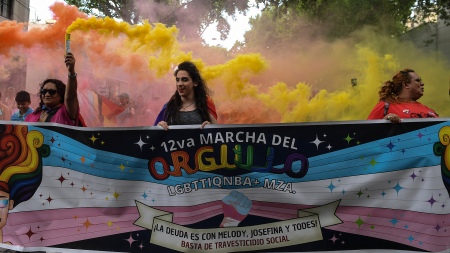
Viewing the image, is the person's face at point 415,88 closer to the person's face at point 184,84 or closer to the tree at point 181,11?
the person's face at point 184,84

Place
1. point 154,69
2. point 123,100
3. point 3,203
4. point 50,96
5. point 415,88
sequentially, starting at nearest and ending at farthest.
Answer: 1. point 3,203
2. point 50,96
3. point 415,88
4. point 123,100
5. point 154,69

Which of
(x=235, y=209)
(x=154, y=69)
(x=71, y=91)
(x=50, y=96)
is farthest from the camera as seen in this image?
(x=154, y=69)

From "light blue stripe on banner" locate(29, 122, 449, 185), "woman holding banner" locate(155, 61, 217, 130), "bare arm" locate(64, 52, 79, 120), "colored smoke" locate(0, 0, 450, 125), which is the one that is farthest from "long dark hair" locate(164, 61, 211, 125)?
"colored smoke" locate(0, 0, 450, 125)

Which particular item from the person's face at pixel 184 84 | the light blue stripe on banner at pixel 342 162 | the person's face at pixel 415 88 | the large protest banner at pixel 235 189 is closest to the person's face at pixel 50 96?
the large protest banner at pixel 235 189

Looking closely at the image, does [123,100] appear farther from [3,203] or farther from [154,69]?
[3,203]

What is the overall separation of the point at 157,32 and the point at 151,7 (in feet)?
21.8

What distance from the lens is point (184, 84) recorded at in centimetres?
438

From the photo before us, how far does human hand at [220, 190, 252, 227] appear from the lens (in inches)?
145

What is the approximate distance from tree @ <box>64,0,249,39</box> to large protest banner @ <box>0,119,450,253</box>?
1210 cm

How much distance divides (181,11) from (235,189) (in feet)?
46.8

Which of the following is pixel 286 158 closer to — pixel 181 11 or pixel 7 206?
pixel 7 206

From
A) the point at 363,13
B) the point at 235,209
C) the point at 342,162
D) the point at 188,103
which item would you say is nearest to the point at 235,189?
the point at 235,209

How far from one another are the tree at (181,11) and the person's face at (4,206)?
40.0ft

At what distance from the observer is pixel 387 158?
3721 mm
